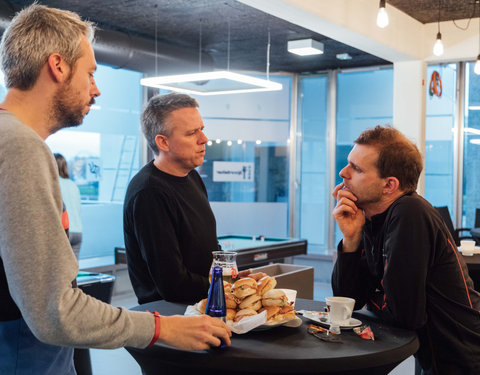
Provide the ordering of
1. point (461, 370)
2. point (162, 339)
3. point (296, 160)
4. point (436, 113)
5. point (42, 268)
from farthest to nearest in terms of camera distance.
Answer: point (296, 160) < point (436, 113) < point (461, 370) < point (162, 339) < point (42, 268)

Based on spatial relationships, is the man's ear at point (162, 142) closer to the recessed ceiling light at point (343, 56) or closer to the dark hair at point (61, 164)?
the dark hair at point (61, 164)

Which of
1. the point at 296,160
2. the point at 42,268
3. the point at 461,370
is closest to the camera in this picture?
the point at 42,268

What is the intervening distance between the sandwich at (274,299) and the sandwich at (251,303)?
0.02 metres

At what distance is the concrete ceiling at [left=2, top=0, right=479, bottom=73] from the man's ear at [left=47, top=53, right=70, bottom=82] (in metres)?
4.16

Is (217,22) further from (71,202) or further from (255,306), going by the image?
(255,306)

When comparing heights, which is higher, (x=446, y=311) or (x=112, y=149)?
(x=112, y=149)

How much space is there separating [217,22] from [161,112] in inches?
162

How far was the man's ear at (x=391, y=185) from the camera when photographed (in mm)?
1950

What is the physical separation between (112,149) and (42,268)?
22.1 ft

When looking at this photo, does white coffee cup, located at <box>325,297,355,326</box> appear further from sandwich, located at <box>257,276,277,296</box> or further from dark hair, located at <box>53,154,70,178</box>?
dark hair, located at <box>53,154,70,178</box>

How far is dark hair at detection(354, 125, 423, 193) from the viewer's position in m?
1.96

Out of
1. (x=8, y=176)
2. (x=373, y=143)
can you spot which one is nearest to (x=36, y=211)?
(x=8, y=176)

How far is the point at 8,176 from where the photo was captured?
112cm

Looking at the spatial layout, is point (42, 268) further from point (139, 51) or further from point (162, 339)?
point (139, 51)
